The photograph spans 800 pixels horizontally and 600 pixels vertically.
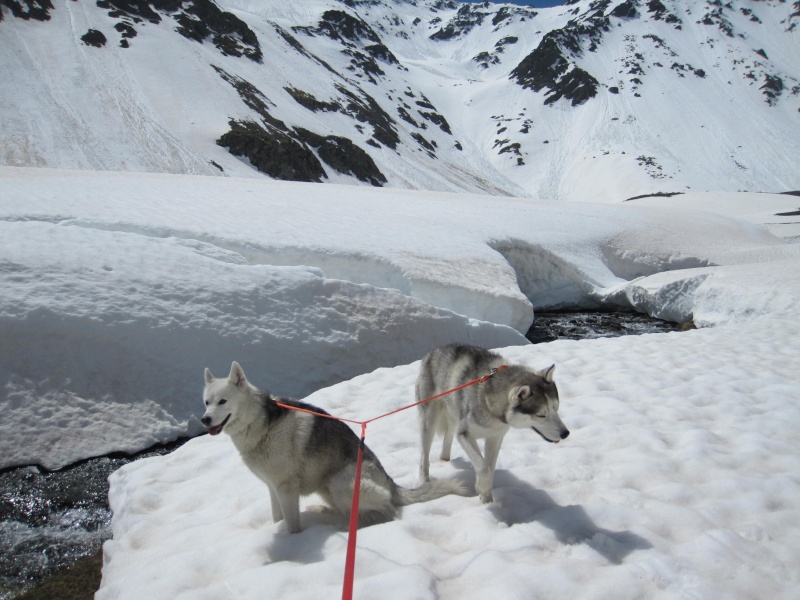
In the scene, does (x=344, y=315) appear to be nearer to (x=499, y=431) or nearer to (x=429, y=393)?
(x=429, y=393)

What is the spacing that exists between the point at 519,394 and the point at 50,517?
473 cm

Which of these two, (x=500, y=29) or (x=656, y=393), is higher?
(x=500, y=29)

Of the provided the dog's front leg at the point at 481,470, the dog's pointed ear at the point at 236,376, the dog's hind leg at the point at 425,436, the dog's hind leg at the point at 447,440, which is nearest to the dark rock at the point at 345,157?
the dog's hind leg at the point at 447,440

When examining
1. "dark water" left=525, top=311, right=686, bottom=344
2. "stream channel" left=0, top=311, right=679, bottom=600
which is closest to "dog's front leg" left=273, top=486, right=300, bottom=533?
"stream channel" left=0, top=311, right=679, bottom=600

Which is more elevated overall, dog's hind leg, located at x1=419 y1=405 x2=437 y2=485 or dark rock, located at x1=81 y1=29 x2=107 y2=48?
dark rock, located at x1=81 y1=29 x2=107 y2=48

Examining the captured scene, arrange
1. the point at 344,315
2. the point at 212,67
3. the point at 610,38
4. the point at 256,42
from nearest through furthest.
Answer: the point at 344,315 < the point at 212,67 < the point at 256,42 < the point at 610,38

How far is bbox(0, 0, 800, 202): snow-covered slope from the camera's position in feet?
150

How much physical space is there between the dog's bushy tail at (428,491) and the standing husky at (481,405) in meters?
0.21

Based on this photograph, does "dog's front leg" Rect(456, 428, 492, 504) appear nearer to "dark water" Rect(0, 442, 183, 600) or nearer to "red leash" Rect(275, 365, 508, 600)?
"red leash" Rect(275, 365, 508, 600)

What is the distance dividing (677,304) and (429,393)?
43.9 ft

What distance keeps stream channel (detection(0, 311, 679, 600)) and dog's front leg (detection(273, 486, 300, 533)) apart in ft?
6.79

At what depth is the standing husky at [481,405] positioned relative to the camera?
3629mm

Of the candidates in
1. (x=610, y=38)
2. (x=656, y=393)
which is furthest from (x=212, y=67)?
(x=610, y=38)

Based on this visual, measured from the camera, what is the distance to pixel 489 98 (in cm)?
11306
